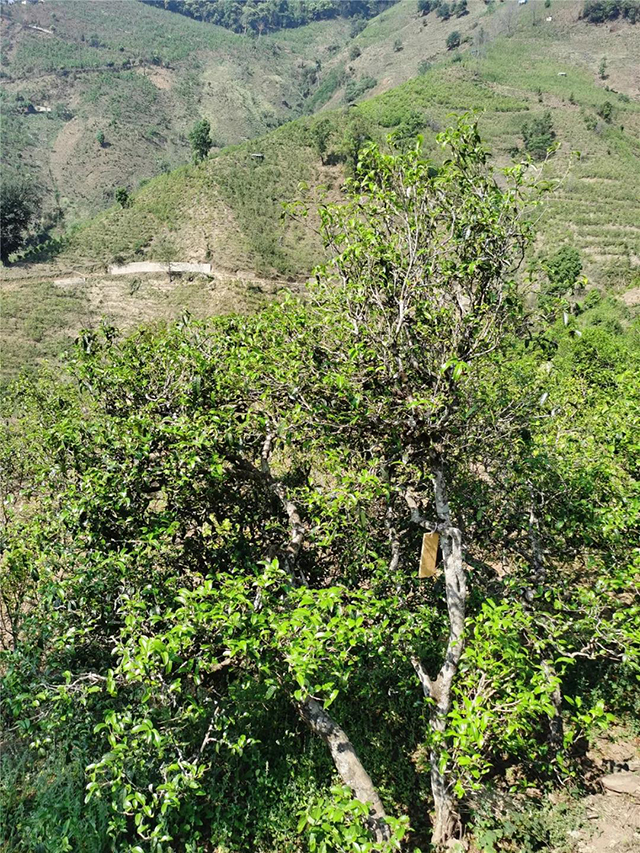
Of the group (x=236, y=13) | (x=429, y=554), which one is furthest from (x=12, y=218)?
(x=236, y=13)

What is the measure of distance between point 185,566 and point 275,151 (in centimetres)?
6951

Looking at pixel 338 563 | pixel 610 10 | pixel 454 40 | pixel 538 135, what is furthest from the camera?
pixel 454 40

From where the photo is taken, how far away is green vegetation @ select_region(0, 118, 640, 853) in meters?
3.93

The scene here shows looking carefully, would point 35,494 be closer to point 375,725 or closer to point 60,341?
point 375,725

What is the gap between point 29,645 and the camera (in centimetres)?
417

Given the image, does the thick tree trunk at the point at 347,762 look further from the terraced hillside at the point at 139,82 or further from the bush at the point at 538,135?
the terraced hillside at the point at 139,82

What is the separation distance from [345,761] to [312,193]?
6008 centimetres

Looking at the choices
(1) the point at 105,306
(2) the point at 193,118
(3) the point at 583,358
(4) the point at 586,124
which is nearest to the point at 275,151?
(1) the point at 105,306

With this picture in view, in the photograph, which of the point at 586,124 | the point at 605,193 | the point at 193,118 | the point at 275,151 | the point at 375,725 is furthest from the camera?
the point at 193,118

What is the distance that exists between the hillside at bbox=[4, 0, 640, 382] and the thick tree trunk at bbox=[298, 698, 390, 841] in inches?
880

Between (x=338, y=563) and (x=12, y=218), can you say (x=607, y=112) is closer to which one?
(x=12, y=218)

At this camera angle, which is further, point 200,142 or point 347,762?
point 200,142

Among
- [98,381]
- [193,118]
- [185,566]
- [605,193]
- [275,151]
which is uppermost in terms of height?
[193,118]

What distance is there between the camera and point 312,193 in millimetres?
57281
